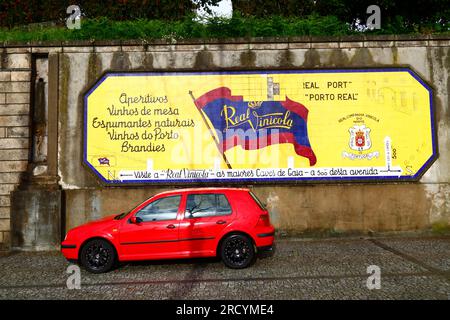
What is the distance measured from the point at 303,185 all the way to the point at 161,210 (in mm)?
4629

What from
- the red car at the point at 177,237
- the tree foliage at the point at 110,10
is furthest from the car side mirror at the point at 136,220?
the tree foliage at the point at 110,10

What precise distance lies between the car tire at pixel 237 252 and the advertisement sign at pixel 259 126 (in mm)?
3393

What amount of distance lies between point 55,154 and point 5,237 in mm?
2639

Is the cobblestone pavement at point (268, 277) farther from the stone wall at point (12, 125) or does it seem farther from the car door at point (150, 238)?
the stone wall at point (12, 125)

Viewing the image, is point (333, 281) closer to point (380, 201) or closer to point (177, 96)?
point (380, 201)

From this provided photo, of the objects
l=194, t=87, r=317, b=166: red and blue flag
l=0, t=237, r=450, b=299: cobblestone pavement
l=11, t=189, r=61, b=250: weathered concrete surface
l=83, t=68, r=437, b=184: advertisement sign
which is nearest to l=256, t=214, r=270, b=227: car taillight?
l=0, t=237, r=450, b=299: cobblestone pavement

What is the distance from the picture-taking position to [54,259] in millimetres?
8578

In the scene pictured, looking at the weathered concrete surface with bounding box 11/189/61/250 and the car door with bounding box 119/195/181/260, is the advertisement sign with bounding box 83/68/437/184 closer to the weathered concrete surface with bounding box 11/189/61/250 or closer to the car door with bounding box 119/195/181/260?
the weathered concrete surface with bounding box 11/189/61/250

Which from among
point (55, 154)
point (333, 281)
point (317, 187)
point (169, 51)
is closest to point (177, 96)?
point (169, 51)

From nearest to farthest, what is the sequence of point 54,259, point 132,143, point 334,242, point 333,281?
point 333,281 → point 54,259 → point 334,242 → point 132,143

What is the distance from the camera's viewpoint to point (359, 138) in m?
10.4

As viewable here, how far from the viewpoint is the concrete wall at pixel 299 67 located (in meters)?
10.1

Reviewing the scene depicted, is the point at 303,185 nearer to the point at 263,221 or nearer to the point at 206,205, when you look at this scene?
the point at 263,221
